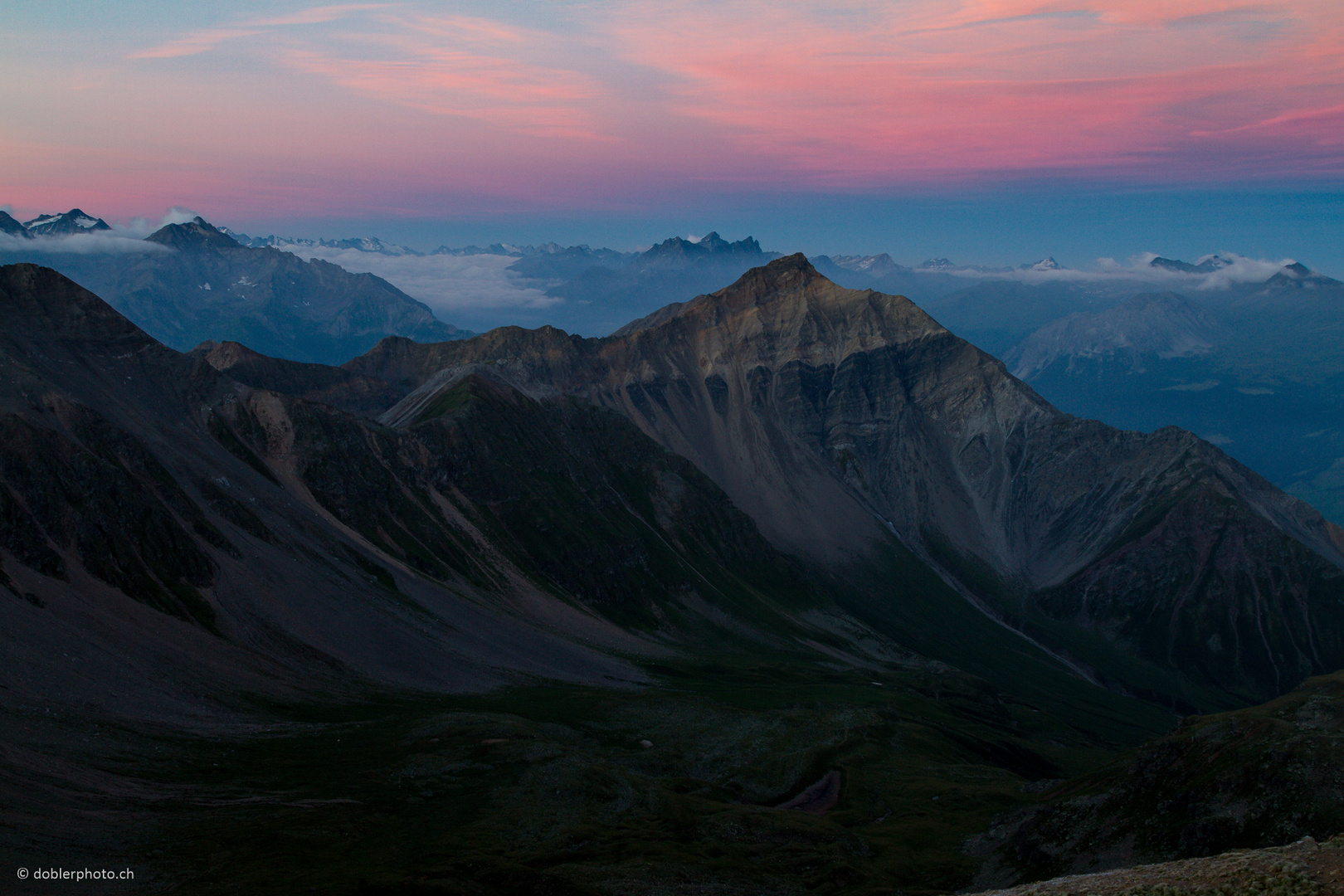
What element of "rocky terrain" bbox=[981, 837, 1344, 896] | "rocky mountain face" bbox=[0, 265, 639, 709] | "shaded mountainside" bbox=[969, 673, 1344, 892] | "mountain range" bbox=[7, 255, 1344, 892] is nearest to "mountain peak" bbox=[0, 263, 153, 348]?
"rocky mountain face" bbox=[0, 265, 639, 709]

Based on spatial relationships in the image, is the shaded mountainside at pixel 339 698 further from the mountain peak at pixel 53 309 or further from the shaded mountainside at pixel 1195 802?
the shaded mountainside at pixel 1195 802

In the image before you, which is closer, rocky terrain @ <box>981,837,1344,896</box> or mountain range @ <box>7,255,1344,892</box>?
rocky terrain @ <box>981,837,1344,896</box>

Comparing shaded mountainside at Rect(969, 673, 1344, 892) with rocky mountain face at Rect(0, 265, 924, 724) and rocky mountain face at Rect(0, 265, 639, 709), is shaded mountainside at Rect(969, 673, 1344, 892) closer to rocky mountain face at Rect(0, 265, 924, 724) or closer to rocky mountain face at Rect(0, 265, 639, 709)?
A: rocky mountain face at Rect(0, 265, 924, 724)

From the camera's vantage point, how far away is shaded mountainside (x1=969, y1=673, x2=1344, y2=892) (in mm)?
69188

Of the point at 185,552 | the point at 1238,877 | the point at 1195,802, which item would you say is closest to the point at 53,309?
the point at 185,552

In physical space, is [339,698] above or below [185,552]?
below

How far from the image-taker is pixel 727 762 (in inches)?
4469

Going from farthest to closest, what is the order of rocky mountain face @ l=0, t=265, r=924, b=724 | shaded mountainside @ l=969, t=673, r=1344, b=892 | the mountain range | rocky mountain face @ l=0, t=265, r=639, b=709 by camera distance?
rocky mountain face @ l=0, t=265, r=924, b=724 → rocky mountain face @ l=0, t=265, r=639, b=709 → the mountain range → shaded mountainside @ l=969, t=673, r=1344, b=892

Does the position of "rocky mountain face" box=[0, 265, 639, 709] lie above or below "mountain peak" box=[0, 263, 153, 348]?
below

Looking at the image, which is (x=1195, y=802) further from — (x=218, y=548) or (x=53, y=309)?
(x=53, y=309)

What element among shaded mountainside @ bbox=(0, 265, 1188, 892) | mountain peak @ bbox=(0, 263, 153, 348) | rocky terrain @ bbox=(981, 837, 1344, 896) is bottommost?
shaded mountainside @ bbox=(0, 265, 1188, 892)

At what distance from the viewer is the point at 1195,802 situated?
74.6 meters

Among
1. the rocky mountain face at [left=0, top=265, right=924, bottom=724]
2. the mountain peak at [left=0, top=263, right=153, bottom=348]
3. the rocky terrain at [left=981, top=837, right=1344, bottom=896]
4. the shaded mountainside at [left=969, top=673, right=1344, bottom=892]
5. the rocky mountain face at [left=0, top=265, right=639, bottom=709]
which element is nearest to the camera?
the rocky terrain at [left=981, top=837, right=1344, bottom=896]

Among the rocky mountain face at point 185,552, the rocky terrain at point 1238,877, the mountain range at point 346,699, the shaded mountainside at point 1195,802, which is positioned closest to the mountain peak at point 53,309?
the rocky mountain face at point 185,552
